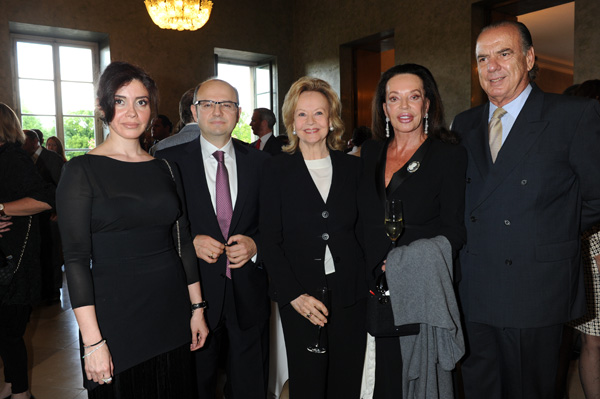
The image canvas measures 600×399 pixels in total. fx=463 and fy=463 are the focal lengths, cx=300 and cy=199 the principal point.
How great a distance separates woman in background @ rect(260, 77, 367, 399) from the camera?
2172mm

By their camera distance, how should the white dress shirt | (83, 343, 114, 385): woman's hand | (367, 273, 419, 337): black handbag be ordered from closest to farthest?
(83, 343, 114, 385): woman's hand → (367, 273, 419, 337): black handbag → the white dress shirt

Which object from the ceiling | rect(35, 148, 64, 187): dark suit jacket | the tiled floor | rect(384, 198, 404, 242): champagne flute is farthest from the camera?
the ceiling

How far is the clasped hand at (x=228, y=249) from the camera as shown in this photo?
87.8 inches

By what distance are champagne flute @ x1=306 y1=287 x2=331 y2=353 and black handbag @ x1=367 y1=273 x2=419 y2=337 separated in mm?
196

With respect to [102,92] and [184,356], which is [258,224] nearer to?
[184,356]

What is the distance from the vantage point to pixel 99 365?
5.41ft

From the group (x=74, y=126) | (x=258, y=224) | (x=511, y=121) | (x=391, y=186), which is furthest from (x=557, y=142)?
(x=74, y=126)

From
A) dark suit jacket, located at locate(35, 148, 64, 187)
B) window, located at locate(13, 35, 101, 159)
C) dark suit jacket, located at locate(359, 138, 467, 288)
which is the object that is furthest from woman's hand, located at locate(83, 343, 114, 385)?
window, located at locate(13, 35, 101, 159)

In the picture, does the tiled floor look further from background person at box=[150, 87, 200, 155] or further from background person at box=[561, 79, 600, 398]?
background person at box=[150, 87, 200, 155]

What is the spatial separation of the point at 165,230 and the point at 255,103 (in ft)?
33.1

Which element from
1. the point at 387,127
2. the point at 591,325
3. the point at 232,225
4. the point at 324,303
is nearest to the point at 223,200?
the point at 232,225

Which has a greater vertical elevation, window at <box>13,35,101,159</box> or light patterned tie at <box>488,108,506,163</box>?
window at <box>13,35,101,159</box>

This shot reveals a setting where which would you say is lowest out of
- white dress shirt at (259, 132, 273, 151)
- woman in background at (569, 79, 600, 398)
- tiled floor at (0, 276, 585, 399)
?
tiled floor at (0, 276, 585, 399)

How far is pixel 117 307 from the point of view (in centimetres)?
175
